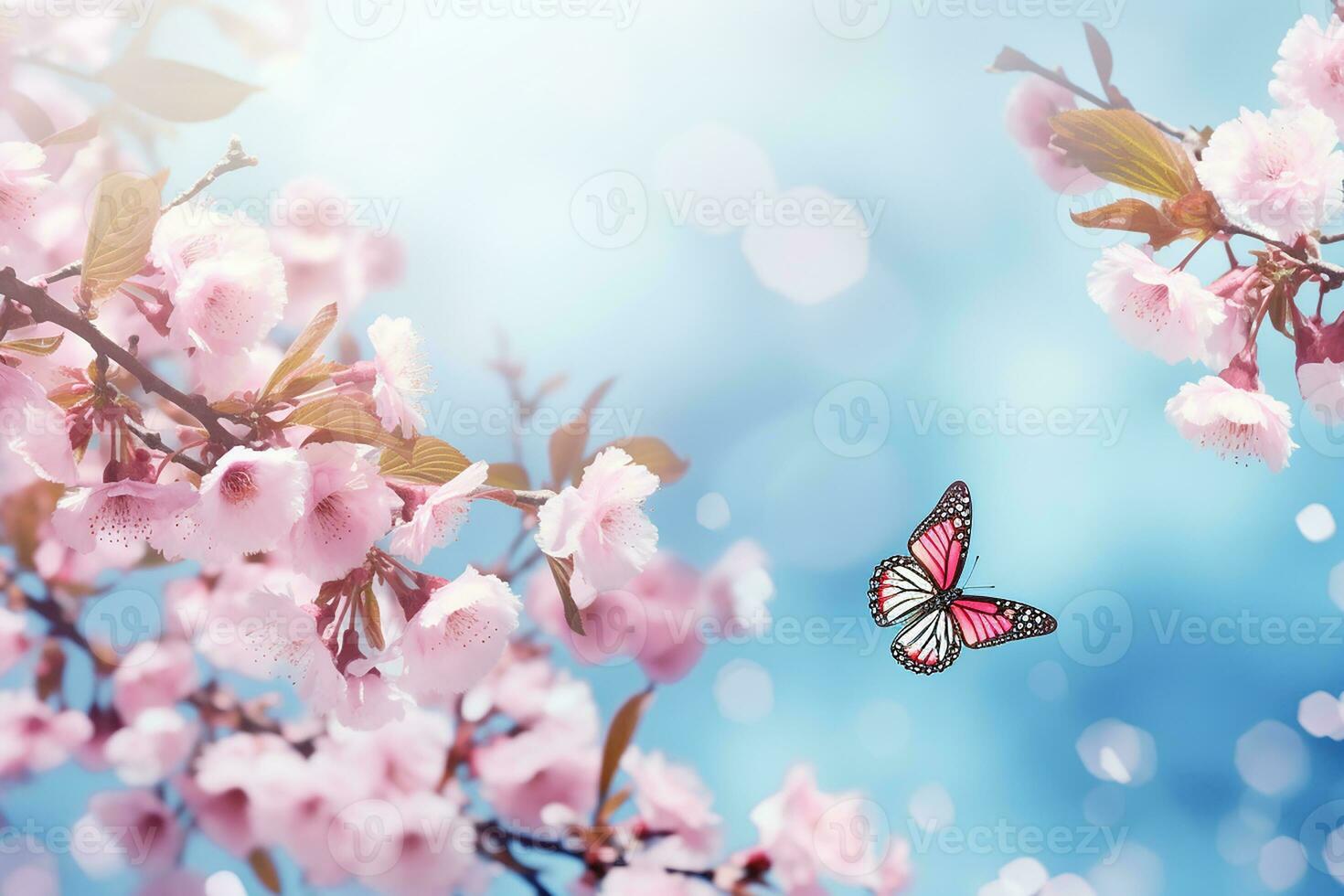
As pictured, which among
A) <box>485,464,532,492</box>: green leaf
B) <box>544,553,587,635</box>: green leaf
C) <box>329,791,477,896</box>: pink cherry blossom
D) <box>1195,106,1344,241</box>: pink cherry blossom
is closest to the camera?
<box>544,553,587,635</box>: green leaf

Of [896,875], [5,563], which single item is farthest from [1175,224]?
[5,563]

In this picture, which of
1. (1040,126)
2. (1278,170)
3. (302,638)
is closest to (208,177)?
(302,638)

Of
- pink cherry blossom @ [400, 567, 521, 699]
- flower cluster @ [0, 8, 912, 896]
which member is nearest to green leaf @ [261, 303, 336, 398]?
flower cluster @ [0, 8, 912, 896]

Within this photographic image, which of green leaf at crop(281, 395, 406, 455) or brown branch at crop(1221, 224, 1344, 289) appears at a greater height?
brown branch at crop(1221, 224, 1344, 289)

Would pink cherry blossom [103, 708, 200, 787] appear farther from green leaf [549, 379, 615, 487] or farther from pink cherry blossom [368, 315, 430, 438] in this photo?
pink cherry blossom [368, 315, 430, 438]

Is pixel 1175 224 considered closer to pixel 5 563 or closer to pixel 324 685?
pixel 324 685

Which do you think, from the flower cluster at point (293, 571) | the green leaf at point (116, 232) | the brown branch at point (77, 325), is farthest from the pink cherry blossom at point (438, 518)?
the green leaf at point (116, 232)

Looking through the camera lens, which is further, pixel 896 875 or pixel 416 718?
pixel 896 875
